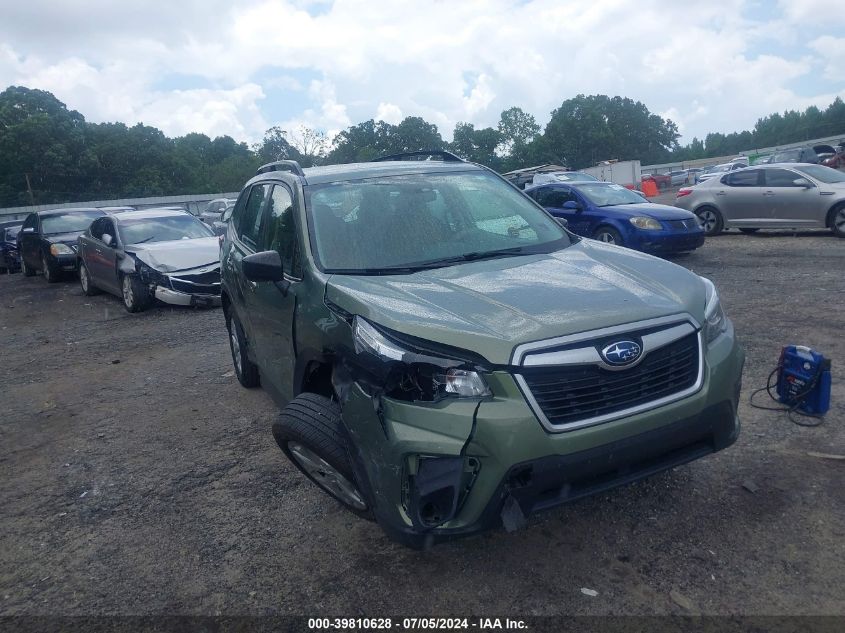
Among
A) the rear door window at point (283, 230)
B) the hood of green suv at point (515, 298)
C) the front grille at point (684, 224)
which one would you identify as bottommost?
the front grille at point (684, 224)

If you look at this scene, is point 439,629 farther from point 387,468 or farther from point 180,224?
point 180,224

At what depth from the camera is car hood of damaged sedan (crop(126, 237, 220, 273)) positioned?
1069 cm

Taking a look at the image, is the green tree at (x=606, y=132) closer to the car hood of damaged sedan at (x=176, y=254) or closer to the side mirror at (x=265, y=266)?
the car hood of damaged sedan at (x=176, y=254)

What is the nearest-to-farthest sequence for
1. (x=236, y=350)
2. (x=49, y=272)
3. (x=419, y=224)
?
(x=419, y=224) < (x=236, y=350) < (x=49, y=272)

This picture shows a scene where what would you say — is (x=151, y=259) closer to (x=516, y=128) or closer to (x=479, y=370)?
(x=479, y=370)

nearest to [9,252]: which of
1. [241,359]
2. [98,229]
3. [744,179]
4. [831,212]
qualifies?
[98,229]

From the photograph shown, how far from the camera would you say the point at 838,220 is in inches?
523

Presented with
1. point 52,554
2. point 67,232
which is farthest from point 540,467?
point 67,232

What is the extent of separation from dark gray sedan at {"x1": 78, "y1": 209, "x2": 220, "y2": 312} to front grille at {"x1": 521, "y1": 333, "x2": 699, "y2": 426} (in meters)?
8.59

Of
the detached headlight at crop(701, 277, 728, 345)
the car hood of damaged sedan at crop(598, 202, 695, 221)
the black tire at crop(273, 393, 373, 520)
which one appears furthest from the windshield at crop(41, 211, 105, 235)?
the detached headlight at crop(701, 277, 728, 345)

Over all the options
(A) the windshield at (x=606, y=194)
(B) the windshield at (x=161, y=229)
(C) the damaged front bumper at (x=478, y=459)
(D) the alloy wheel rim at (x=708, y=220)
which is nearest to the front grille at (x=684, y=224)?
(A) the windshield at (x=606, y=194)

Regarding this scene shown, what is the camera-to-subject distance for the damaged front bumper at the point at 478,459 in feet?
8.80

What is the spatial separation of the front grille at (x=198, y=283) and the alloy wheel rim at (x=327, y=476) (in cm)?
757

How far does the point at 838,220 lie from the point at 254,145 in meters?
88.4
